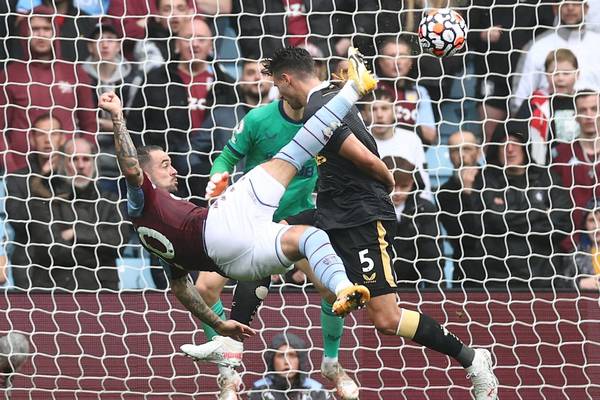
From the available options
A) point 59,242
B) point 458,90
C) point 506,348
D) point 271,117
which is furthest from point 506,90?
point 59,242

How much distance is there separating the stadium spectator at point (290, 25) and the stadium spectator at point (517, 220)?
142cm

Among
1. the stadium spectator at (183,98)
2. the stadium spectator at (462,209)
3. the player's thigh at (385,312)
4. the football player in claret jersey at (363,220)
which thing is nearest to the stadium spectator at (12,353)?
the stadium spectator at (183,98)

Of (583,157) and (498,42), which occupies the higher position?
(498,42)

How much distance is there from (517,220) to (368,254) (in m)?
2.17

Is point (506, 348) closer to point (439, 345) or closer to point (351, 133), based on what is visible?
point (439, 345)

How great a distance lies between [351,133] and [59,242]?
2.85 metres

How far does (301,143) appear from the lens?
249 inches

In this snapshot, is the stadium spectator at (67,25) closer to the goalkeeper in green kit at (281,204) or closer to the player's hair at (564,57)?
the goalkeeper in green kit at (281,204)

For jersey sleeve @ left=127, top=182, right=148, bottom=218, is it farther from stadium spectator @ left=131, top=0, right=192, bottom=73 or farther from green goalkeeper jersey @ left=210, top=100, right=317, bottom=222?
stadium spectator @ left=131, top=0, right=192, bottom=73

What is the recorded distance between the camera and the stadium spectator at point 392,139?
8.88 metres

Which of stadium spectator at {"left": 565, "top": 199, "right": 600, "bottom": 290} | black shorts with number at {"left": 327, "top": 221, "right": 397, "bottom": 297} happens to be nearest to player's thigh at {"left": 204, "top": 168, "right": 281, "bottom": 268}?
black shorts with number at {"left": 327, "top": 221, "right": 397, "bottom": 297}

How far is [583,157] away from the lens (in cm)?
904

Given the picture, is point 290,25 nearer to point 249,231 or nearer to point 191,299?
point 191,299

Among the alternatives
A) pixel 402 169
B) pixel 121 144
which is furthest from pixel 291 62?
pixel 402 169
